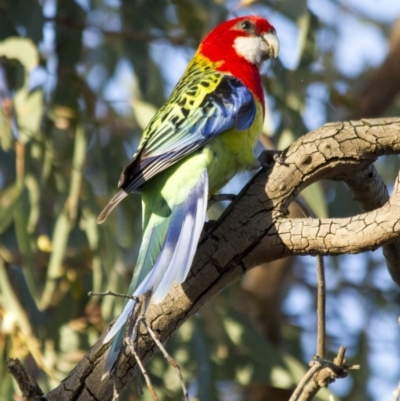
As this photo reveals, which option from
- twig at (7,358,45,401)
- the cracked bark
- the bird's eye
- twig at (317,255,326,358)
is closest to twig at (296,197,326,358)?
twig at (317,255,326,358)

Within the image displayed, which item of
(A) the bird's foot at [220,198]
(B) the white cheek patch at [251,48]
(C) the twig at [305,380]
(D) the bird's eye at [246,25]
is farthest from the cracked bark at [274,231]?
(D) the bird's eye at [246,25]

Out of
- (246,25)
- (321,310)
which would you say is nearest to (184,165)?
(321,310)

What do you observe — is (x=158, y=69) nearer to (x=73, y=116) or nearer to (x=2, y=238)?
(x=73, y=116)

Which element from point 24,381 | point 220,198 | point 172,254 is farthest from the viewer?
point 220,198

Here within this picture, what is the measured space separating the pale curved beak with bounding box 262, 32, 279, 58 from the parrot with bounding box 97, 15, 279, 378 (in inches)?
6.3

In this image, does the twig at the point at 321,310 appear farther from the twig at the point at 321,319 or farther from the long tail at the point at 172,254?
the long tail at the point at 172,254

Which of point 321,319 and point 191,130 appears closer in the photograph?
point 321,319

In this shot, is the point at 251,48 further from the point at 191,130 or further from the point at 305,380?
the point at 305,380

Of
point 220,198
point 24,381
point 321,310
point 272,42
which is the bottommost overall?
point 321,310

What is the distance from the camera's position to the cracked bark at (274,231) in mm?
1810

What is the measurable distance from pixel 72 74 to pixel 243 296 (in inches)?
68.5

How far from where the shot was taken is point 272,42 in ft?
9.66

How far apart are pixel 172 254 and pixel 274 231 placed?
0.95 ft

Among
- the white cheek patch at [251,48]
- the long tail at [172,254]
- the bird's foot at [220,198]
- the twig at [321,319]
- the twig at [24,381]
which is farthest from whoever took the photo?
the white cheek patch at [251,48]
